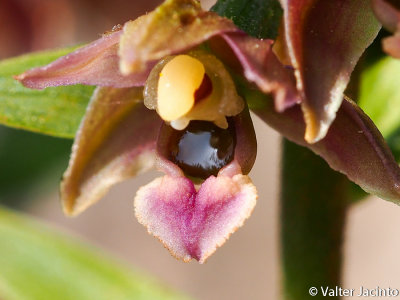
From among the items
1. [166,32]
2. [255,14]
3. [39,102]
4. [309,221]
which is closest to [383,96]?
[309,221]

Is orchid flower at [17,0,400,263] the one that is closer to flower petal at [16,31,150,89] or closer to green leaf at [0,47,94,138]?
flower petal at [16,31,150,89]

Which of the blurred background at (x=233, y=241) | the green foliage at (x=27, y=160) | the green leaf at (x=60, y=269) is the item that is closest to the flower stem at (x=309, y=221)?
the green leaf at (x=60, y=269)

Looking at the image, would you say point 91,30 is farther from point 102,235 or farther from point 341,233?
point 341,233

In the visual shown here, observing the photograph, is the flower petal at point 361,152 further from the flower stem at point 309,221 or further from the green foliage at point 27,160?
the green foliage at point 27,160

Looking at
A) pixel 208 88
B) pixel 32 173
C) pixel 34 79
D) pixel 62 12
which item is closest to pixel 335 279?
pixel 208 88

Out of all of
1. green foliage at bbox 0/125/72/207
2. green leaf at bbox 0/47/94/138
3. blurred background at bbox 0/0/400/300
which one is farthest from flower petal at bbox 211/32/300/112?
blurred background at bbox 0/0/400/300

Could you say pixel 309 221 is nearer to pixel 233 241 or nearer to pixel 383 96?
pixel 383 96
